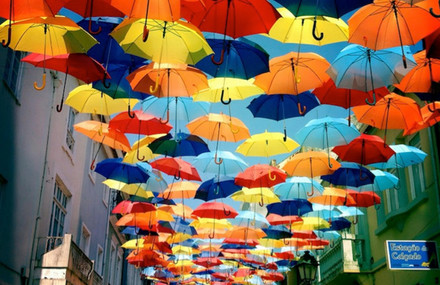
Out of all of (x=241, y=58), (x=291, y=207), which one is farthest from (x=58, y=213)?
(x=241, y=58)

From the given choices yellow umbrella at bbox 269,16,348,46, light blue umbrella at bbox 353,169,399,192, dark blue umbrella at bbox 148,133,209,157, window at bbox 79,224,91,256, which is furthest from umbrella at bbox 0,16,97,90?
window at bbox 79,224,91,256

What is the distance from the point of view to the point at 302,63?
10.2 m

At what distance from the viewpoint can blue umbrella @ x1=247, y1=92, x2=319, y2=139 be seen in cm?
1172

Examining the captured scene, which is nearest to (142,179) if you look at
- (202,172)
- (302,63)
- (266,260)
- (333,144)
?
(202,172)

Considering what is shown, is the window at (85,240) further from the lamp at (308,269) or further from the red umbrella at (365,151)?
the red umbrella at (365,151)

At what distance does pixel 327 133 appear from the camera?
12766mm

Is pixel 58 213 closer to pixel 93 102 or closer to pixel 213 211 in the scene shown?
pixel 213 211

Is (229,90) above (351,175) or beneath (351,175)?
above

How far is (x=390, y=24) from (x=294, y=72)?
7.08ft

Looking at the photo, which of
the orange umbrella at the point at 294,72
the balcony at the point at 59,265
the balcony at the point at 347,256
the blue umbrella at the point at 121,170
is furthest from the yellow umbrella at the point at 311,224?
the orange umbrella at the point at 294,72

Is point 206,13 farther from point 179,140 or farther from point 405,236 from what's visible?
point 405,236

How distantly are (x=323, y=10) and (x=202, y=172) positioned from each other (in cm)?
789

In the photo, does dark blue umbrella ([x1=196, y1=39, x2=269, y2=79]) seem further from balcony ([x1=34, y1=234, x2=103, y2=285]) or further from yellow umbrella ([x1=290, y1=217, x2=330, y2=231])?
yellow umbrella ([x1=290, y1=217, x2=330, y2=231])

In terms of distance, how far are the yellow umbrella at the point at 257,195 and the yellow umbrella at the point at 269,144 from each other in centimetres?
200
